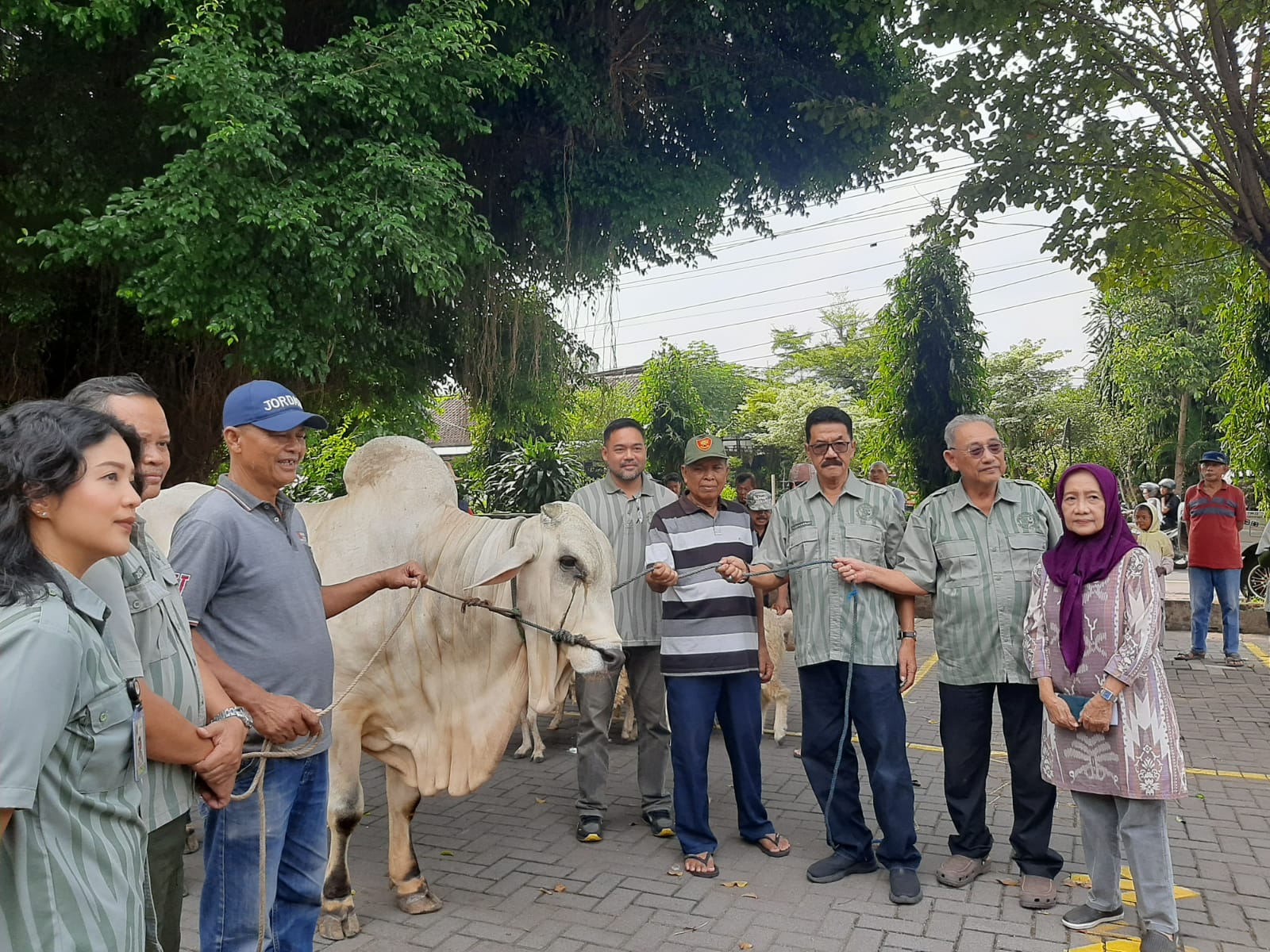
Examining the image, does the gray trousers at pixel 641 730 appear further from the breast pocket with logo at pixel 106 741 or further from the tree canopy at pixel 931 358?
the tree canopy at pixel 931 358

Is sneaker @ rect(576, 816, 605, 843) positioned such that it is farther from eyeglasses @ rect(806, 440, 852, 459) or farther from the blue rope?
eyeglasses @ rect(806, 440, 852, 459)

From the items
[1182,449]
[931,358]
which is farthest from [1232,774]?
[1182,449]

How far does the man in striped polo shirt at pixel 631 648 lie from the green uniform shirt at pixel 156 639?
2.95m

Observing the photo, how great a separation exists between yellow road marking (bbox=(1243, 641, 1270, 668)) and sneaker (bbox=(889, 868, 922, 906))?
7.05 m

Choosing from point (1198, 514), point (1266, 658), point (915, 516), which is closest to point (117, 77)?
point (915, 516)

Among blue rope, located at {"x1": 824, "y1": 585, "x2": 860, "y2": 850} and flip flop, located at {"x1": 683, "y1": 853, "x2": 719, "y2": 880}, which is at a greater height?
blue rope, located at {"x1": 824, "y1": 585, "x2": 860, "y2": 850}

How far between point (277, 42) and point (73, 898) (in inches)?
244

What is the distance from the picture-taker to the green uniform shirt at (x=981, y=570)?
4191 mm

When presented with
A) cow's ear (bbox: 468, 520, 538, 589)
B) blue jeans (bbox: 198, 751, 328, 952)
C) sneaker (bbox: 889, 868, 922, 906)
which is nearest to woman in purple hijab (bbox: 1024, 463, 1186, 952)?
sneaker (bbox: 889, 868, 922, 906)

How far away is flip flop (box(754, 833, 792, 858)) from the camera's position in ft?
15.4

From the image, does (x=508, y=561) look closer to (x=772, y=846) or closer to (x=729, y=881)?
(x=729, y=881)

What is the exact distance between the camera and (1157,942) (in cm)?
358

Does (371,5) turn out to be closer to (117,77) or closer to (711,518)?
(117,77)

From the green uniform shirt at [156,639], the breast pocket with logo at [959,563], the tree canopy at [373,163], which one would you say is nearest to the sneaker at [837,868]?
the breast pocket with logo at [959,563]
